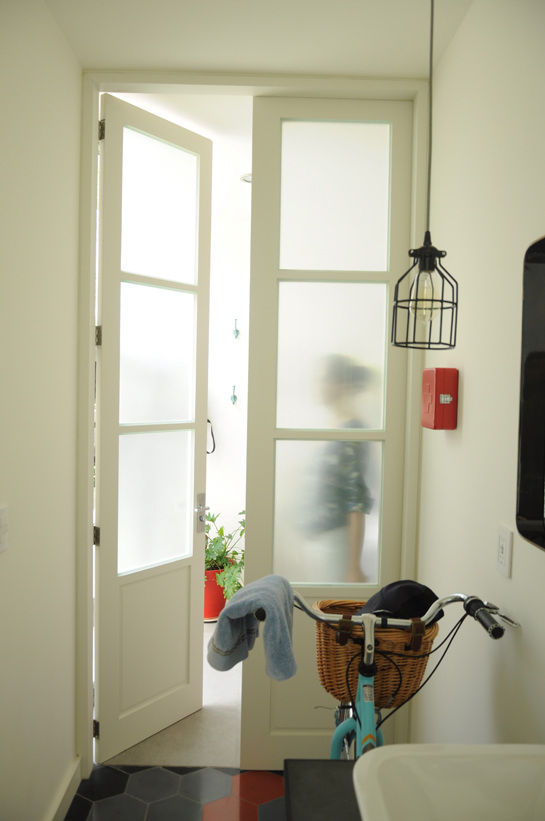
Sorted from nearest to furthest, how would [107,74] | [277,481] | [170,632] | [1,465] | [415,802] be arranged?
[415,802] < [1,465] < [107,74] < [277,481] < [170,632]

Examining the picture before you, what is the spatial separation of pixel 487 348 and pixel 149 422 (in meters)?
1.47

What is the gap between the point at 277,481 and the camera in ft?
8.30

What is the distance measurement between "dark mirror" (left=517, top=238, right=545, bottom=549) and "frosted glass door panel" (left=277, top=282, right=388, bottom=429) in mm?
1100

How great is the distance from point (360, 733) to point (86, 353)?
5.17 feet

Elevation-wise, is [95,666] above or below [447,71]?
below

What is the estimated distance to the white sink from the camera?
1.06m

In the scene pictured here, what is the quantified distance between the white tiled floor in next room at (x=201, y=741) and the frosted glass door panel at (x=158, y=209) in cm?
196

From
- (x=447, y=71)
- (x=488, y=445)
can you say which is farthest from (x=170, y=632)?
(x=447, y=71)

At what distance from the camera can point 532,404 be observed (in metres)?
1.39

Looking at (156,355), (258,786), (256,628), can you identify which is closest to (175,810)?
(258,786)

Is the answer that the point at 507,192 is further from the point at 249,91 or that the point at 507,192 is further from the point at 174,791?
the point at 174,791

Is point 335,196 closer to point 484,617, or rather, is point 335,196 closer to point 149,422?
point 149,422

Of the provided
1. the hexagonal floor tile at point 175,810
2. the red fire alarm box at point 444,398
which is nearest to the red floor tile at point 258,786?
the hexagonal floor tile at point 175,810

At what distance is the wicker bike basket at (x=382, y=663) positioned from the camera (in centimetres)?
165
